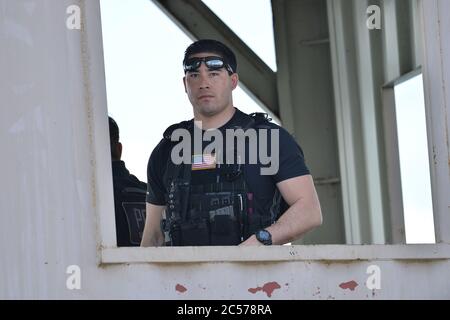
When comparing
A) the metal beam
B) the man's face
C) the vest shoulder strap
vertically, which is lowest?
the vest shoulder strap

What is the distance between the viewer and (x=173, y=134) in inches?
192

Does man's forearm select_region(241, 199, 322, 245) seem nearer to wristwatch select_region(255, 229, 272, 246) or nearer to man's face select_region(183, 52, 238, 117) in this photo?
wristwatch select_region(255, 229, 272, 246)

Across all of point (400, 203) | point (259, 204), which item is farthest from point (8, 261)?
point (400, 203)

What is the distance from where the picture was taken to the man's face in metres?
4.84

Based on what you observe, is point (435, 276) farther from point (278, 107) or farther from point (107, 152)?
point (278, 107)

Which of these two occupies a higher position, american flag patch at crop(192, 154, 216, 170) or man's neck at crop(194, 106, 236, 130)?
man's neck at crop(194, 106, 236, 130)

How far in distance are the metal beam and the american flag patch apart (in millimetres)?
3652

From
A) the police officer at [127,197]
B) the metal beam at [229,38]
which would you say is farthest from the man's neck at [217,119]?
the metal beam at [229,38]

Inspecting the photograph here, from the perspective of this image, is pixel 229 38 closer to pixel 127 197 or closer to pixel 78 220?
pixel 127 197

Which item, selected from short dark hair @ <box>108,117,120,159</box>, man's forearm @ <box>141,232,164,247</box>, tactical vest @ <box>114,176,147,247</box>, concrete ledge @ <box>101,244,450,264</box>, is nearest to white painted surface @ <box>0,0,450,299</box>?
concrete ledge @ <box>101,244,450,264</box>

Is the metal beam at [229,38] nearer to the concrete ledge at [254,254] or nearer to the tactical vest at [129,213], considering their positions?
the tactical vest at [129,213]

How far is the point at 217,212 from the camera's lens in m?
4.58

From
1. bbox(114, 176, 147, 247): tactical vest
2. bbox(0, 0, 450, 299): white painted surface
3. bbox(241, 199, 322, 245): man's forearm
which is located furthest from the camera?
bbox(114, 176, 147, 247): tactical vest

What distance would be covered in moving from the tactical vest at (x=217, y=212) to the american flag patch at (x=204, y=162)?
22 millimetres
